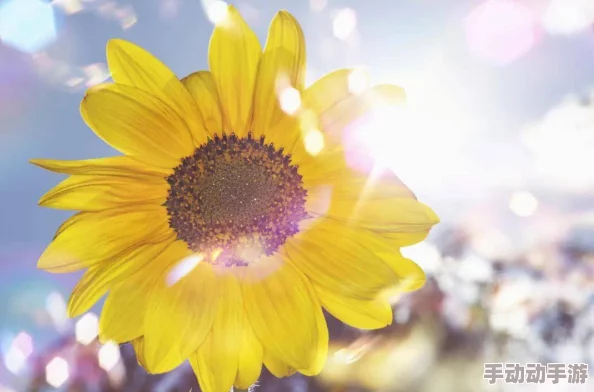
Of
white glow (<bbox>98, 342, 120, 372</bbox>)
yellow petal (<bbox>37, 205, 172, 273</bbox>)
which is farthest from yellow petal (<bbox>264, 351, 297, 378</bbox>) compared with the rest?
white glow (<bbox>98, 342, 120, 372</bbox>)

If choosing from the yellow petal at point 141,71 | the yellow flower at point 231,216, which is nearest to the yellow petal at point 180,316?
the yellow flower at point 231,216

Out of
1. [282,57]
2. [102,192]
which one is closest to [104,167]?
[102,192]

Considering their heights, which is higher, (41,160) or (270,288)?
(41,160)

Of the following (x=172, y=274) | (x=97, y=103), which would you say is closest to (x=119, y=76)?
(x=97, y=103)

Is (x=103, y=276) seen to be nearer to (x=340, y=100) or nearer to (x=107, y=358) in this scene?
(x=340, y=100)

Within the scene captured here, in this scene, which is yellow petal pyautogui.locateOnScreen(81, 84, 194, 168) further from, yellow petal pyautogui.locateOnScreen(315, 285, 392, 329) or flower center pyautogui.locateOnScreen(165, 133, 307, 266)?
yellow petal pyautogui.locateOnScreen(315, 285, 392, 329)

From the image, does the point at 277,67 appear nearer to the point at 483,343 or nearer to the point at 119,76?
the point at 119,76

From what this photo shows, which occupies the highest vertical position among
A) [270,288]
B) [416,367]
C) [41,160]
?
[41,160]
